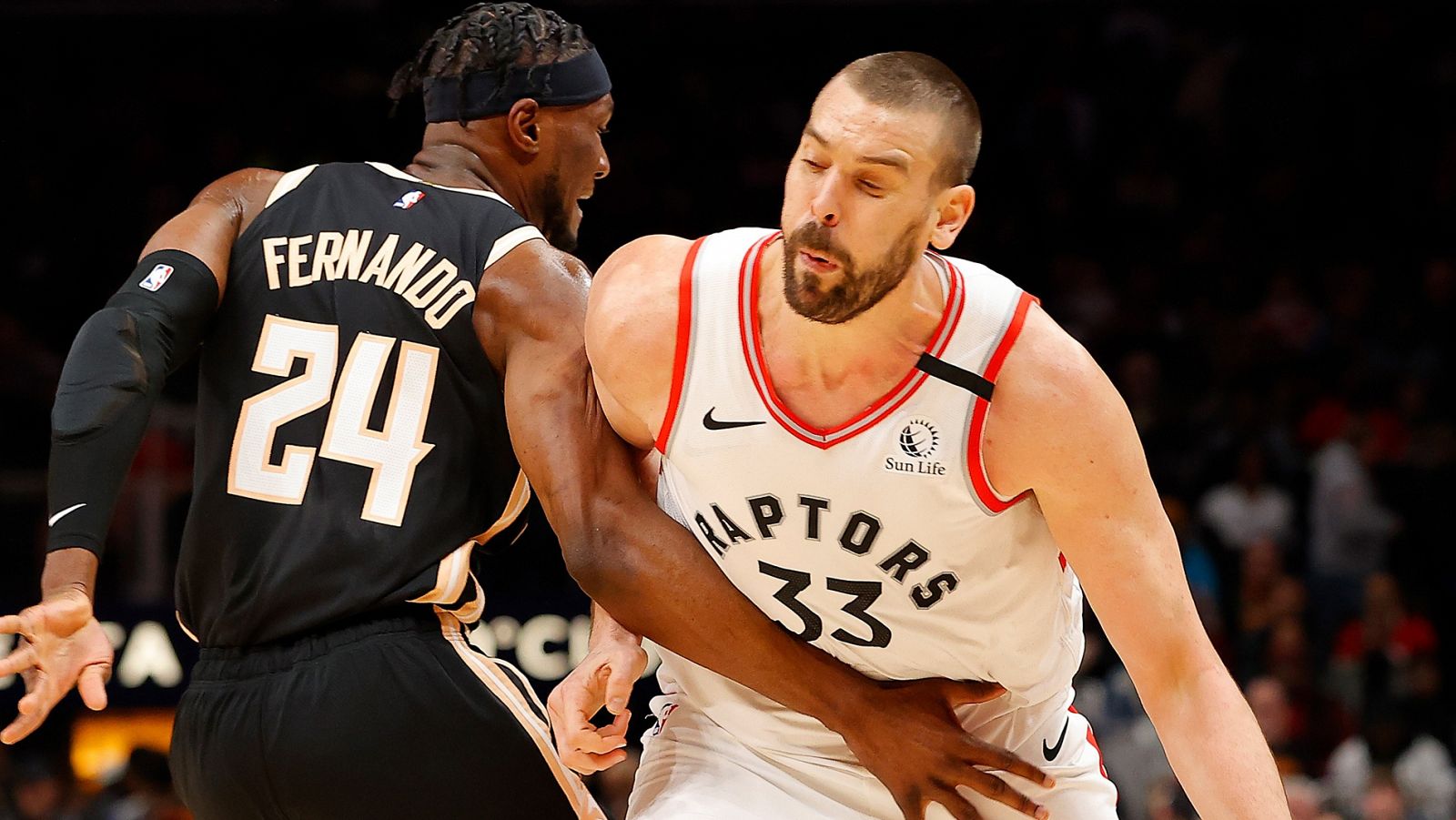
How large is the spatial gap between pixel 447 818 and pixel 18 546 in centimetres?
619

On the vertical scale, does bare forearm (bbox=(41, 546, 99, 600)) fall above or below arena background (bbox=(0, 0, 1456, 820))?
above

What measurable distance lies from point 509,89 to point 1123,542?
1837 millimetres

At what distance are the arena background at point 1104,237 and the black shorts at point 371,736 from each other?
502cm

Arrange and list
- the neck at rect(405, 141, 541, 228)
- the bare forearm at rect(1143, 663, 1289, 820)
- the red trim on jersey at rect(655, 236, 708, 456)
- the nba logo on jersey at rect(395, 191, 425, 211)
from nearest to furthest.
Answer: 1. the bare forearm at rect(1143, 663, 1289, 820)
2. the red trim on jersey at rect(655, 236, 708, 456)
3. the nba logo on jersey at rect(395, 191, 425, 211)
4. the neck at rect(405, 141, 541, 228)

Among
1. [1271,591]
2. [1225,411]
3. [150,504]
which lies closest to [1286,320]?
[1225,411]

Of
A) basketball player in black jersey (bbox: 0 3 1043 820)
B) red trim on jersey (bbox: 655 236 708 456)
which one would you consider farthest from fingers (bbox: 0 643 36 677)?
red trim on jersey (bbox: 655 236 708 456)

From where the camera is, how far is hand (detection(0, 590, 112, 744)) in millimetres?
3004

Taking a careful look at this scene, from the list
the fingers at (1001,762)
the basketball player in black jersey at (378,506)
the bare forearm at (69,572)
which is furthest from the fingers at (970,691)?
the bare forearm at (69,572)

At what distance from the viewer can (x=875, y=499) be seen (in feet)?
10.0

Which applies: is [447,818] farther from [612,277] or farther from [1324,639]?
[1324,639]

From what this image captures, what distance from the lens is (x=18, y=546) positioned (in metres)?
8.78

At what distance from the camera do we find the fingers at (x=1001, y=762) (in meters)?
3.17

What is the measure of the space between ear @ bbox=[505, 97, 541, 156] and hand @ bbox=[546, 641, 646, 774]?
1354 mm

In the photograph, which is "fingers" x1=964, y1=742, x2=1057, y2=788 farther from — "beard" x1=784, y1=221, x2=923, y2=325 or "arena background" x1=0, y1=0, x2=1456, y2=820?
"arena background" x1=0, y1=0, x2=1456, y2=820
